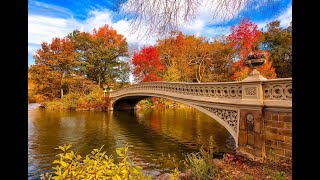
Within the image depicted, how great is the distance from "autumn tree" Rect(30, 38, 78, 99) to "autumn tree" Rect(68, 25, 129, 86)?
6.48ft

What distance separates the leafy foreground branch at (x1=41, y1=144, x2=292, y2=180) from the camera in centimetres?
215

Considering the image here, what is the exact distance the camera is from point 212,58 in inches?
1094

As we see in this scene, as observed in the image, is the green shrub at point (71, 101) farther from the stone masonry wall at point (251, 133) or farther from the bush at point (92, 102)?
the stone masonry wall at point (251, 133)

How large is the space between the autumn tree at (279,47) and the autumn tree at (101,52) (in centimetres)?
1884

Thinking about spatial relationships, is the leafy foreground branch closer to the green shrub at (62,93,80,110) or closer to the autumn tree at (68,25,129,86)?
the green shrub at (62,93,80,110)

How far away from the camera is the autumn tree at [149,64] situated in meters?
27.3

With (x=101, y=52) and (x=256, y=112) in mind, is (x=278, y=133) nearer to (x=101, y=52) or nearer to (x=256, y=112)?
(x=256, y=112)

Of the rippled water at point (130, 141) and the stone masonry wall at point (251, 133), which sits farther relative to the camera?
the rippled water at point (130, 141)

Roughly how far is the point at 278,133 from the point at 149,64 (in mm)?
22511

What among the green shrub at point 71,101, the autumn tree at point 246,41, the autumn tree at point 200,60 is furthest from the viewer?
the autumn tree at point 200,60

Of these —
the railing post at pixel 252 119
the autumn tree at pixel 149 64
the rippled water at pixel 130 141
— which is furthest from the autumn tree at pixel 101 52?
the railing post at pixel 252 119

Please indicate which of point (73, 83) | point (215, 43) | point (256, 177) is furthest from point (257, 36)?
point (73, 83)

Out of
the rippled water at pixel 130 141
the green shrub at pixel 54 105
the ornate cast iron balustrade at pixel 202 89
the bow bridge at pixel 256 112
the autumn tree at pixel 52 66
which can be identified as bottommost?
the rippled water at pixel 130 141
